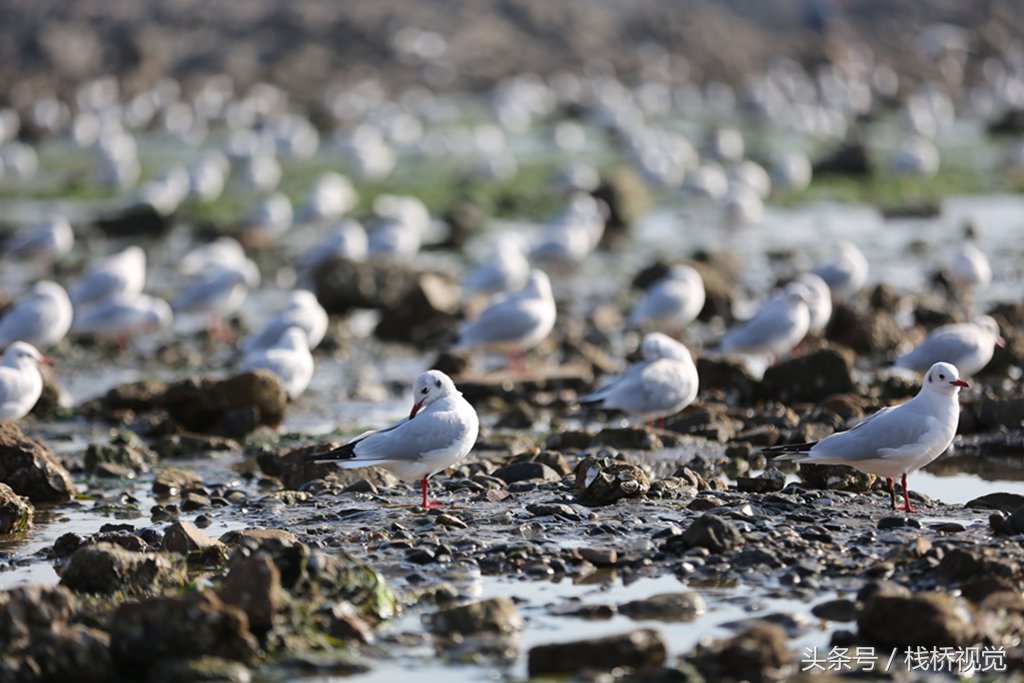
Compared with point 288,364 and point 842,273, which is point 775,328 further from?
point 288,364

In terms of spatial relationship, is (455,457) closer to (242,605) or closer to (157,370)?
(242,605)

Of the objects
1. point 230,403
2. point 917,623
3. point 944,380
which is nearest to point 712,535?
point 917,623

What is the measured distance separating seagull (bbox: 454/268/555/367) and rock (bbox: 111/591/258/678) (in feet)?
27.4

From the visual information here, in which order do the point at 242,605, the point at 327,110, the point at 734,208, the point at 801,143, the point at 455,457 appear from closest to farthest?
the point at 242,605
the point at 455,457
the point at 734,208
the point at 801,143
the point at 327,110

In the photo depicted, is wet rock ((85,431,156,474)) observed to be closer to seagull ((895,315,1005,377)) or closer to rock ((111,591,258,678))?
rock ((111,591,258,678))

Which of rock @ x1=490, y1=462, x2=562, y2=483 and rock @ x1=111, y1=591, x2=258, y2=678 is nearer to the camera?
rock @ x1=111, y1=591, x2=258, y2=678

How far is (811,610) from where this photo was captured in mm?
7438

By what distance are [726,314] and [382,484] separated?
28.5 feet

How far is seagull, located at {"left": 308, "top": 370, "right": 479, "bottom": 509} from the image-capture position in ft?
31.3

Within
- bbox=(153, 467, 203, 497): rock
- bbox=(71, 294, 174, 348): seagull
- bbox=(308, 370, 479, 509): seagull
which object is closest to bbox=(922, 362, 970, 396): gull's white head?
bbox=(308, 370, 479, 509): seagull

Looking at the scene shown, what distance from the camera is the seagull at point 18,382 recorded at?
1158 centimetres

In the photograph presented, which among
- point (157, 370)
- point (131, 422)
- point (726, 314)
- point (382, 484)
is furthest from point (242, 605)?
point (726, 314)

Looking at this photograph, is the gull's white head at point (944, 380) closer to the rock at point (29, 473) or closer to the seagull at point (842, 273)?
the rock at point (29, 473)

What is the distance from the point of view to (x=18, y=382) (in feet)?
38.4
